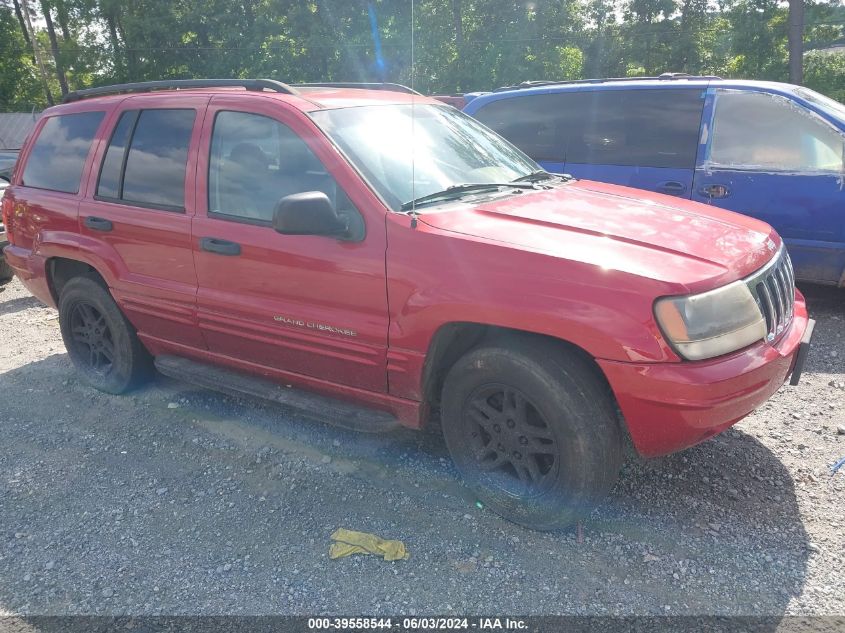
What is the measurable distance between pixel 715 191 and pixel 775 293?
2.91 m

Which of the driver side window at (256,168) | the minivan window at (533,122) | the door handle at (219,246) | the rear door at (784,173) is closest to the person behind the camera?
the driver side window at (256,168)

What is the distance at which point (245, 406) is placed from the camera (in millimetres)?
4207

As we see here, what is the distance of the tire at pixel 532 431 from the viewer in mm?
2584

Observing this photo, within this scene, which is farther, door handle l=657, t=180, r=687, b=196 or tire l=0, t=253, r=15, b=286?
tire l=0, t=253, r=15, b=286

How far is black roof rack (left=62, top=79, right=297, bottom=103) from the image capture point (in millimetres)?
3598

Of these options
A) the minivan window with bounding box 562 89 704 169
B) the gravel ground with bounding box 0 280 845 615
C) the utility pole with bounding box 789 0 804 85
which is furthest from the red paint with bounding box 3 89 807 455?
the utility pole with bounding box 789 0 804 85

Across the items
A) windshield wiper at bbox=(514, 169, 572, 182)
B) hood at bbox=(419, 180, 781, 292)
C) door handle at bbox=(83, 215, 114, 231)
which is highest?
windshield wiper at bbox=(514, 169, 572, 182)

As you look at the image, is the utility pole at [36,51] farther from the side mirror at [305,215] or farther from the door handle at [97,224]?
the side mirror at [305,215]

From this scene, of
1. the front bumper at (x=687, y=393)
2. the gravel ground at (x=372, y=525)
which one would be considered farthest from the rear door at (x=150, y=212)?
the front bumper at (x=687, y=393)

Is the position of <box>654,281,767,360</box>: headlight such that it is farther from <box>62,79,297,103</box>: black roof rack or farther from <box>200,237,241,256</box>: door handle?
<box>62,79,297,103</box>: black roof rack

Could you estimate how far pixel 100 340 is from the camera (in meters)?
4.50

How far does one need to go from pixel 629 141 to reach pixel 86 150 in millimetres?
4424

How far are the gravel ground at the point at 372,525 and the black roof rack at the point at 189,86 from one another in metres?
1.97

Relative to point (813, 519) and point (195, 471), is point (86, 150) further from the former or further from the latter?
point (813, 519)
